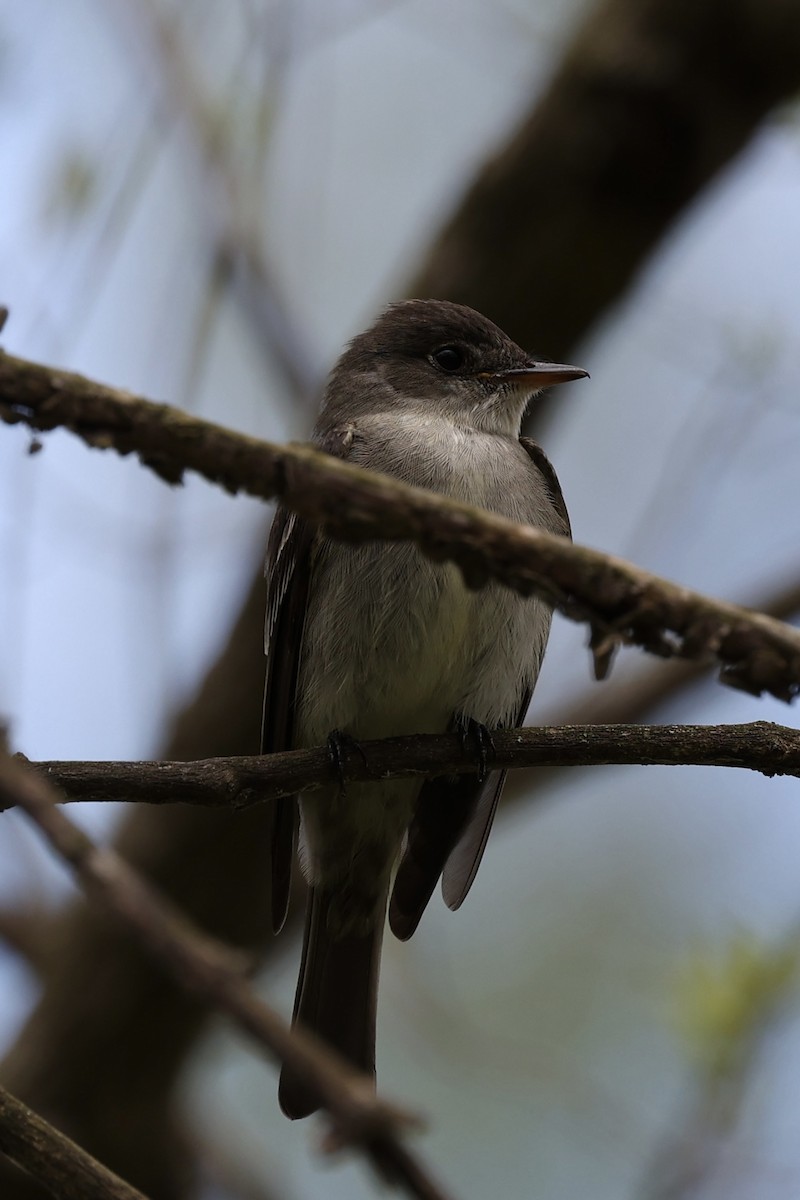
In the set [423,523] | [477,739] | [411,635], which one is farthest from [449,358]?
[423,523]

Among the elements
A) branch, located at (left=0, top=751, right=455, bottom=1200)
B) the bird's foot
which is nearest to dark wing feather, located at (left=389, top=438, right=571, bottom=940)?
the bird's foot

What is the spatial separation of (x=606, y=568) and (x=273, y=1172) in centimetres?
465

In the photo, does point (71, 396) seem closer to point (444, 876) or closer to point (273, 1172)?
point (444, 876)

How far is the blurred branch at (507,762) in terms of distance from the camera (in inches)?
106

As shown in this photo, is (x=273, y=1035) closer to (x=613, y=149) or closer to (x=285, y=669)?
(x=285, y=669)

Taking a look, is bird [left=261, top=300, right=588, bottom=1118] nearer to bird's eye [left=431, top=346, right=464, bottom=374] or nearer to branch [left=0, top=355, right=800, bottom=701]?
bird's eye [left=431, top=346, right=464, bottom=374]

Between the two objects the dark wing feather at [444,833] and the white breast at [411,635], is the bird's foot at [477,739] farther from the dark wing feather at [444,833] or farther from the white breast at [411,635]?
the dark wing feather at [444,833]

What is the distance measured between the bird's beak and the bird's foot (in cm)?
131

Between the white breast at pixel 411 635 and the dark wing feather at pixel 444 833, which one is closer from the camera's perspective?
the white breast at pixel 411 635

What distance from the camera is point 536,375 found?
4.80 m

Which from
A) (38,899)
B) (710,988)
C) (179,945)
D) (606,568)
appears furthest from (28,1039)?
(179,945)

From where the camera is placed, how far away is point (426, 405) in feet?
15.6

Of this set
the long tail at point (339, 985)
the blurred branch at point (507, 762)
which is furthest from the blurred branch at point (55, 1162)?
the long tail at point (339, 985)

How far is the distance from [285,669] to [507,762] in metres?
1.17
